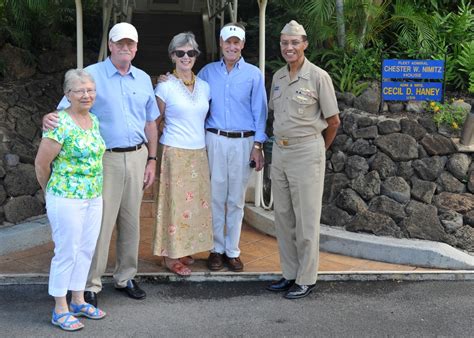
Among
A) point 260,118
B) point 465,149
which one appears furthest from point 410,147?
point 260,118

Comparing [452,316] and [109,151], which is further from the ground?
[109,151]

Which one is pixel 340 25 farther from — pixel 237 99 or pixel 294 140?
pixel 294 140

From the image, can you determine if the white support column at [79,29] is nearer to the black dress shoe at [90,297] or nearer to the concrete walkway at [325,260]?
the concrete walkway at [325,260]

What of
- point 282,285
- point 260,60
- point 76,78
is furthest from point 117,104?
point 260,60

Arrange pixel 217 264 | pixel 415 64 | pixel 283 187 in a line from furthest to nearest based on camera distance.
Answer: pixel 415 64 < pixel 217 264 < pixel 283 187

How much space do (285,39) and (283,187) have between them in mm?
1062

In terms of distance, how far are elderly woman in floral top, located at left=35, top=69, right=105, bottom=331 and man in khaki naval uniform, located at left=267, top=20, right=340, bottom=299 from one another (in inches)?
52.0

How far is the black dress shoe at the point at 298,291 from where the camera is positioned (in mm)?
4359

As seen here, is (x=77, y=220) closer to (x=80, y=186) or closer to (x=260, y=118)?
(x=80, y=186)

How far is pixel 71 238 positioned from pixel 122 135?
0.77 metres

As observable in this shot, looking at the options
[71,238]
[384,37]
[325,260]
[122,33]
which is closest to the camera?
[71,238]

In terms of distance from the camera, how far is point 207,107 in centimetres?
448

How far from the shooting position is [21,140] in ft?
19.7

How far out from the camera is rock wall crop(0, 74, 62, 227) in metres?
5.47
